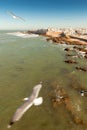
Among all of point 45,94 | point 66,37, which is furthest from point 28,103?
point 66,37

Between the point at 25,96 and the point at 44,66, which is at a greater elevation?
the point at 25,96

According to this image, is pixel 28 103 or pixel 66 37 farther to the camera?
pixel 66 37

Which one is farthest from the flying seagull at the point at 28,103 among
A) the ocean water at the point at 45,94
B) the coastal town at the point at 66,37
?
the coastal town at the point at 66,37

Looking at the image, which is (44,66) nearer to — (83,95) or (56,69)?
(56,69)

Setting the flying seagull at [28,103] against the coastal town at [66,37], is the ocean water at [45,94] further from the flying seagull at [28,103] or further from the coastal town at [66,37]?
the coastal town at [66,37]

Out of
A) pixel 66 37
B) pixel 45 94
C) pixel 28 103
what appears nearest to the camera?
pixel 28 103

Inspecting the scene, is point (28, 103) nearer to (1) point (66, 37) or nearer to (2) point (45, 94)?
(2) point (45, 94)

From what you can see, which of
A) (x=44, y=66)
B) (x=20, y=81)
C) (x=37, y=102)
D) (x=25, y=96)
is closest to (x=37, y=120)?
(x=37, y=102)

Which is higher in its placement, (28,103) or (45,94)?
(28,103)
